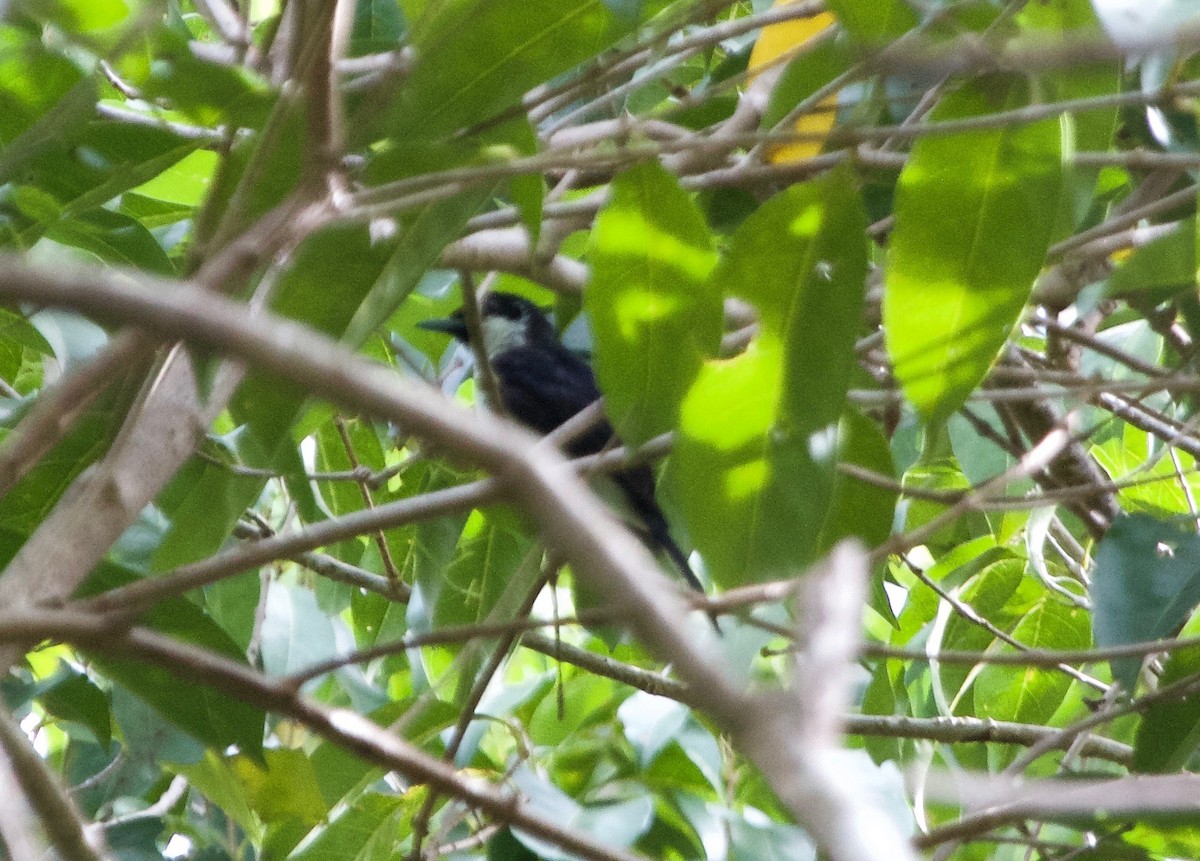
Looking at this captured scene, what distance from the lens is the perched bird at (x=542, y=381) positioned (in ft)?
11.7

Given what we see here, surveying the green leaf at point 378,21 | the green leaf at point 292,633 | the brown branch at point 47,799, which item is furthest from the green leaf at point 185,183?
the brown branch at point 47,799

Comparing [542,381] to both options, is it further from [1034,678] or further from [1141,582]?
[1141,582]

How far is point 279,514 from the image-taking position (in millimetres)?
4086

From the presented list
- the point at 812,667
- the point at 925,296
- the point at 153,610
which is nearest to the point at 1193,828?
the point at 925,296

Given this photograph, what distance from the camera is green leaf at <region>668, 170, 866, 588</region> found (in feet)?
5.01

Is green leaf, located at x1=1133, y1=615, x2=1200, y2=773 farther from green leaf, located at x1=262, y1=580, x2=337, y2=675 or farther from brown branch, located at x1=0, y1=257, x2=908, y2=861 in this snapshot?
brown branch, located at x1=0, y1=257, x2=908, y2=861

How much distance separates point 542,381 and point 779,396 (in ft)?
8.75

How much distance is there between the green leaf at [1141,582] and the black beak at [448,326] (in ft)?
4.34

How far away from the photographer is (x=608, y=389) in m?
1.53

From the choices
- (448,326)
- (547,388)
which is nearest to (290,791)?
(448,326)

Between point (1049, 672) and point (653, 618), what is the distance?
2.48 m

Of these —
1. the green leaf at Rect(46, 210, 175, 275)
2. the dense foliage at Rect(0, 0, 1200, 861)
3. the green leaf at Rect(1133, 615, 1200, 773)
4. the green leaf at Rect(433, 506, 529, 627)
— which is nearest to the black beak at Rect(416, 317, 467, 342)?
the dense foliage at Rect(0, 0, 1200, 861)

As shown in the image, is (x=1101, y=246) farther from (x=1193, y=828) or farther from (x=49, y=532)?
(x=49, y=532)

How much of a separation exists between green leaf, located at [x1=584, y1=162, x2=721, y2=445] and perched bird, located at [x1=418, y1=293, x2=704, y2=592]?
1.94m
